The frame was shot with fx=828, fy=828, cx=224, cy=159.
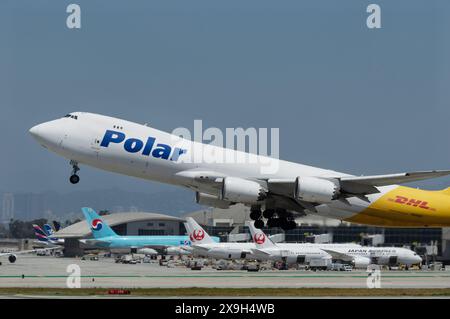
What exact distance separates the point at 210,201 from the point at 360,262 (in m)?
28.7

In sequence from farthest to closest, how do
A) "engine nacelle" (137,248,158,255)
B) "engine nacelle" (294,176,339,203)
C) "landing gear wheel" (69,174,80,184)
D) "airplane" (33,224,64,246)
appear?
"airplane" (33,224,64,246) < "engine nacelle" (137,248,158,255) < "landing gear wheel" (69,174,80,184) < "engine nacelle" (294,176,339,203)

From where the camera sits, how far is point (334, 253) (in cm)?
8519

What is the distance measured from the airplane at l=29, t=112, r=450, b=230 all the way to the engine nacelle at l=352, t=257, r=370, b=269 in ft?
80.0

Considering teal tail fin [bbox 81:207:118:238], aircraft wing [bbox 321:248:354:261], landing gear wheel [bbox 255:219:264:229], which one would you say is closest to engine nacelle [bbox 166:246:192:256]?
teal tail fin [bbox 81:207:118:238]

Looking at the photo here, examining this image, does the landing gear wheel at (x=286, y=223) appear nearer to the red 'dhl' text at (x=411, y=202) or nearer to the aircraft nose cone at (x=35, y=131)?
the red 'dhl' text at (x=411, y=202)

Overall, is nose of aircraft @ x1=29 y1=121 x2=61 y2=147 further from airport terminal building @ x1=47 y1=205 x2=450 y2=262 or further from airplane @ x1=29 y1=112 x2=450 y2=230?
airport terminal building @ x1=47 y1=205 x2=450 y2=262

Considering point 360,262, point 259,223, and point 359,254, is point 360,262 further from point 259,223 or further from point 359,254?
point 259,223

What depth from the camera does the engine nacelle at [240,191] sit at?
51750mm

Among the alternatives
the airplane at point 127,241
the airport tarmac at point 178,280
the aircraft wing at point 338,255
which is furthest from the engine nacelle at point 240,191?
the airplane at point 127,241

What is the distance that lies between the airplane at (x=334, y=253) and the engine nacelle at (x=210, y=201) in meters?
26.8

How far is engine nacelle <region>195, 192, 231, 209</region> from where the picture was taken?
5708cm

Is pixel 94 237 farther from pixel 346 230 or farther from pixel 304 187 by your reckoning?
pixel 304 187

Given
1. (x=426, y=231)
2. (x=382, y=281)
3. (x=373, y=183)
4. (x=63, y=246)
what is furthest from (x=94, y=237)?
(x=373, y=183)
